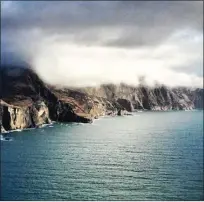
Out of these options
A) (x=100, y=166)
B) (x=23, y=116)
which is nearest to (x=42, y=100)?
(x=23, y=116)

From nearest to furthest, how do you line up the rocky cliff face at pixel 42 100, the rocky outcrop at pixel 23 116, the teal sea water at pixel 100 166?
the teal sea water at pixel 100 166
the rocky outcrop at pixel 23 116
the rocky cliff face at pixel 42 100

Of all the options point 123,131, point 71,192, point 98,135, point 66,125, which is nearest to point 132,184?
point 71,192

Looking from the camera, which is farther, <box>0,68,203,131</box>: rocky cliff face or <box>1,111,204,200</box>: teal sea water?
<box>0,68,203,131</box>: rocky cliff face

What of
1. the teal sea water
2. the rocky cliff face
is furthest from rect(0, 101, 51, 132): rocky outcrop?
the teal sea water

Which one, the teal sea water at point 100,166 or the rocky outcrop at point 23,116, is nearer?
the teal sea water at point 100,166

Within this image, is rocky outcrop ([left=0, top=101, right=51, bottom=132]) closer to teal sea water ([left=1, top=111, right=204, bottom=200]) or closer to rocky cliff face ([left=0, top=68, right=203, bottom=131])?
rocky cliff face ([left=0, top=68, right=203, bottom=131])

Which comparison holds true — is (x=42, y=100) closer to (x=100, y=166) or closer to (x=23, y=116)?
(x=23, y=116)

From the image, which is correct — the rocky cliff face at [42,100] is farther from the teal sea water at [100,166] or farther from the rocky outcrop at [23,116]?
the teal sea water at [100,166]

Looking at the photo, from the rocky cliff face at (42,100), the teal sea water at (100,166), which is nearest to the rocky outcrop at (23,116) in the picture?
the rocky cliff face at (42,100)
